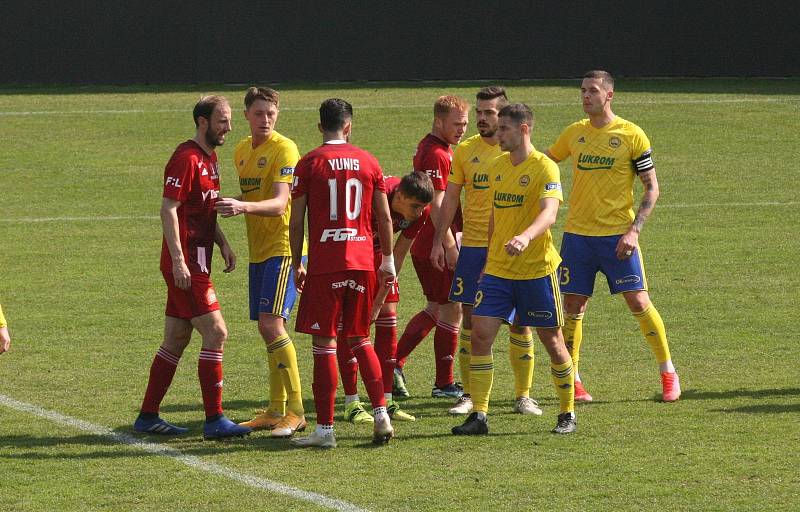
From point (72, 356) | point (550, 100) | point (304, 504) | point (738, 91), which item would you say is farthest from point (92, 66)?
point (304, 504)

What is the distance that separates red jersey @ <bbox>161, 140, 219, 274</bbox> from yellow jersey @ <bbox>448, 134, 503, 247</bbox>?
1.83 metres

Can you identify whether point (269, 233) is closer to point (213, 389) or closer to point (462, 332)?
point (213, 389)

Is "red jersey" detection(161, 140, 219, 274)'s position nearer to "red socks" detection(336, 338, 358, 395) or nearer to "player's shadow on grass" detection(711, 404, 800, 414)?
"red socks" detection(336, 338, 358, 395)

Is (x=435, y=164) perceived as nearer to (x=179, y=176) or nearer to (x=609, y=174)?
(x=609, y=174)

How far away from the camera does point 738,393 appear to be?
9.42 m

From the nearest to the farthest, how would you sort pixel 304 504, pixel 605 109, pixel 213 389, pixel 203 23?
pixel 304 504 → pixel 213 389 → pixel 605 109 → pixel 203 23

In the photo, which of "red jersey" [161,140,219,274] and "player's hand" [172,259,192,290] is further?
"red jersey" [161,140,219,274]

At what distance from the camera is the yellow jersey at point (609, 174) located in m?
9.47

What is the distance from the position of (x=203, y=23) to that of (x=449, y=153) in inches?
852

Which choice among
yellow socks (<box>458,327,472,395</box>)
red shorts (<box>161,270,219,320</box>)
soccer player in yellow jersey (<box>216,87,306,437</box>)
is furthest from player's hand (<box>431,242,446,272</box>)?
red shorts (<box>161,270,219,320</box>)

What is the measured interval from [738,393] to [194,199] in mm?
4187

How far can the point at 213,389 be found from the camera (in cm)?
830

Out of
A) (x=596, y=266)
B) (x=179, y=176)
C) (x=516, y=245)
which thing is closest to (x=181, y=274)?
(x=179, y=176)

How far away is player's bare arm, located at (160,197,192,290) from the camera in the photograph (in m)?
8.00
